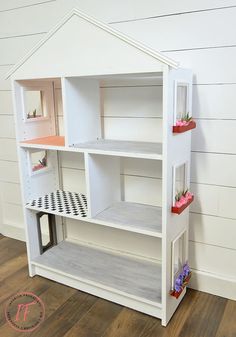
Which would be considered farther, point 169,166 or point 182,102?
point 182,102

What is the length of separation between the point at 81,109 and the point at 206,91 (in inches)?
24.2

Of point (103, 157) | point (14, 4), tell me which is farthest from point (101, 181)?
point (14, 4)

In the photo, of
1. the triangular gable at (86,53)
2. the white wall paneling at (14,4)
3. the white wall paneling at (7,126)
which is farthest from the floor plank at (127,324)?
the white wall paneling at (14,4)

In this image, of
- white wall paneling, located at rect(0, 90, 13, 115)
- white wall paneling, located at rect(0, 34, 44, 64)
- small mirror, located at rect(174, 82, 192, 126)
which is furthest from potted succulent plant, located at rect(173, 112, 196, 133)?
white wall paneling, located at rect(0, 90, 13, 115)

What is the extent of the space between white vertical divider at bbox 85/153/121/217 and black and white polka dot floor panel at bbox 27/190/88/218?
93mm

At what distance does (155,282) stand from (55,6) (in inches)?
64.1

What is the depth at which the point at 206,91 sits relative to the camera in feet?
4.99

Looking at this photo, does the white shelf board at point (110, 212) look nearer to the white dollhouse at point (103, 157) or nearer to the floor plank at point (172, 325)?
the white dollhouse at point (103, 157)

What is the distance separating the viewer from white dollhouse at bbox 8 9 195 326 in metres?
1.34

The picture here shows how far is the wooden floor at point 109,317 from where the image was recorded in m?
1.46

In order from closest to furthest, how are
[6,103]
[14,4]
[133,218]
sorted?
1. [133,218]
2. [14,4]
3. [6,103]

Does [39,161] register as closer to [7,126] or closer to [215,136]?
[7,126]

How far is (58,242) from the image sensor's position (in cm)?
215

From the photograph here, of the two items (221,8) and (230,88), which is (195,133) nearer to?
(230,88)
